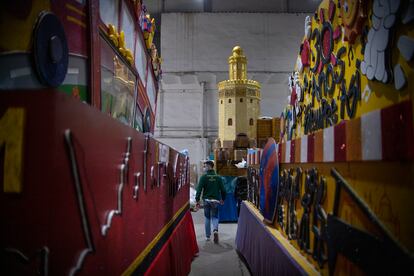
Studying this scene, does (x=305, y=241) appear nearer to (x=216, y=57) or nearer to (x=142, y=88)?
(x=142, y=88)

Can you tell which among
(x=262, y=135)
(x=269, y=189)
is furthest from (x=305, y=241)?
(x=262, y=135)

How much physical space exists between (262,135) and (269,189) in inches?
242

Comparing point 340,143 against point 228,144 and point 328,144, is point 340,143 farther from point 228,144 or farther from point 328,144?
point 228,144

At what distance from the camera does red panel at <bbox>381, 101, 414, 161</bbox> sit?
1159mm

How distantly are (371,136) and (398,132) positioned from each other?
0.19 m

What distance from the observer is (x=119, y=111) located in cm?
275

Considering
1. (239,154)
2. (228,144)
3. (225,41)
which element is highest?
(225,41)

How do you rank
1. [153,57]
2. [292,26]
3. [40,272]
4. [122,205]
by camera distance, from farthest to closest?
1. [292,26]
2. [153,57]
3. [122,205]
4. [40,272]

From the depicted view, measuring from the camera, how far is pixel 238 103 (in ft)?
32.9

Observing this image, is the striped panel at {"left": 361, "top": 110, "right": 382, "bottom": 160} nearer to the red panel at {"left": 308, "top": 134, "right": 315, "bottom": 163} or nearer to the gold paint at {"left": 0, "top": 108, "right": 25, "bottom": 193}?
the red panel at {"left": 308, "top": 134, "right": 315, "bottom": 163}

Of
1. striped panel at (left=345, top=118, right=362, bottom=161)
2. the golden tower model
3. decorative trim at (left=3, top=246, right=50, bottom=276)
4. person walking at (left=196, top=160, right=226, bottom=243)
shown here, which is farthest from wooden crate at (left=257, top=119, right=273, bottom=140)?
decorative trim at (left=3, top=246, right=50, bottom=276)

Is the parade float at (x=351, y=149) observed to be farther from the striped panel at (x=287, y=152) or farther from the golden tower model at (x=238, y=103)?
the golden tower model at (x=238, y=103)

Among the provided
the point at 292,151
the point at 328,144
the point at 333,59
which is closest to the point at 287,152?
the point at 292,151

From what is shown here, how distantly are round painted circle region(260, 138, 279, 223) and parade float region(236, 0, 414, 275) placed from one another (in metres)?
0.30
